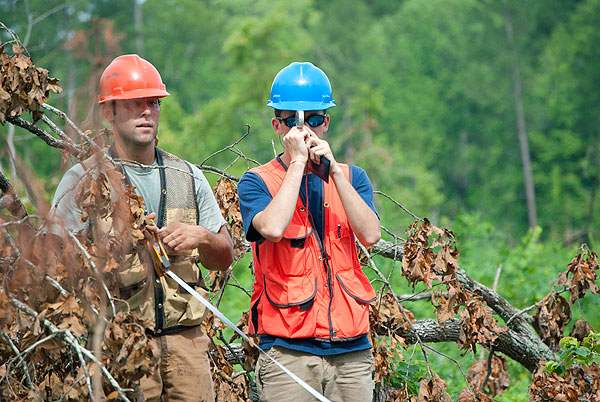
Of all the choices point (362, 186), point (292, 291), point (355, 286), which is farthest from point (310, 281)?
point (362, 186)

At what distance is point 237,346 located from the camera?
6.30 metres

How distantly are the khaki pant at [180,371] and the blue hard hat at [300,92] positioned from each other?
4.15ft

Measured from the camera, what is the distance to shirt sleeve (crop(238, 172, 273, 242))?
4.51 metres

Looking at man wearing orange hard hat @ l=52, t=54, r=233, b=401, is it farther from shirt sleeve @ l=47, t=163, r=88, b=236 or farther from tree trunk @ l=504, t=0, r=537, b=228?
tree trunk @ l=504, t=0, r=537, b=228

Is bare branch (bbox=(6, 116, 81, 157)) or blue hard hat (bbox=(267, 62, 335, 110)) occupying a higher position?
blue hard hat (bbox=(267, 62, 335, 110))

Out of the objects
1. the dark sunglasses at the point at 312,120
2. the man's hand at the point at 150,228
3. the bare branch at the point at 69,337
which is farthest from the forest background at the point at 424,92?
the bare branch at the point at 69,337

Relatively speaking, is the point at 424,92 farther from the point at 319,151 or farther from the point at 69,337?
the point at 69,337

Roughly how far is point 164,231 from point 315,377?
1.00 meters

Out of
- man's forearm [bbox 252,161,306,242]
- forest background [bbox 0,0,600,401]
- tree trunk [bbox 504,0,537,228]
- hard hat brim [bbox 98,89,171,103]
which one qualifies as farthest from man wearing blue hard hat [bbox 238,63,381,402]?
tree trunk [bbox 504,0,537,228]

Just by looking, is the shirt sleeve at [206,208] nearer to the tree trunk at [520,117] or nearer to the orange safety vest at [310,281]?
the orange safety vest at [310,281]

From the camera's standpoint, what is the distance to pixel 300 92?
4742 millimetres

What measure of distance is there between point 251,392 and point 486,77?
44.8 meters

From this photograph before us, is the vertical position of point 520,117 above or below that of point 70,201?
below

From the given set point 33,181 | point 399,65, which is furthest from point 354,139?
point 33,181
